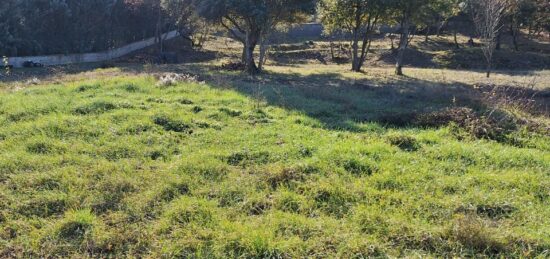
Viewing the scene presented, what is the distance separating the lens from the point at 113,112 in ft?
24.0

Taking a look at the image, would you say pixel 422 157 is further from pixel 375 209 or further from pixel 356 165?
pixel 375 209

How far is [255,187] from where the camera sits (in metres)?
4.66

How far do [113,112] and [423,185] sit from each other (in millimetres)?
5381

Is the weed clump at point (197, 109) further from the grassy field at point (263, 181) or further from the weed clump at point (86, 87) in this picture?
the weed clump at point (86, 87)

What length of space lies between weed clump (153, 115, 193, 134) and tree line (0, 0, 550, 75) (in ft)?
41.6

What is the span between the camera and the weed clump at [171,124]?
6.69 meters

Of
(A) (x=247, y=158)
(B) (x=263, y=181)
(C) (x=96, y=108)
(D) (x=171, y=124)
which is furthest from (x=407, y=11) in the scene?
(B) (x=263, y=181)

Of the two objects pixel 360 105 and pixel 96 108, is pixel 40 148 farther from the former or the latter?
pixel 360 105

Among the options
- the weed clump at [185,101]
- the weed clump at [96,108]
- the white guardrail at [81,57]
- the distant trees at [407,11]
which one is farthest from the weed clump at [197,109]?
the white guardrail at [81,57]

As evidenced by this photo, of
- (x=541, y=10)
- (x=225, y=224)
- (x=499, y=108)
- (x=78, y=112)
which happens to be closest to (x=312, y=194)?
(x=225, y=224)

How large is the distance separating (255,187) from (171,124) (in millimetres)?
2733

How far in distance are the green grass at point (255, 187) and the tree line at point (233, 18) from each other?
13.4 m

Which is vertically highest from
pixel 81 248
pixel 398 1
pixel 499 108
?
pixel 398 1

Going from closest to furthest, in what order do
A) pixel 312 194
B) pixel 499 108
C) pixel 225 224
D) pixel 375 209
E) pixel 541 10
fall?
pixel 225 224
pixel 375 209
pixel 312 194
pixel 499 108
pixel 541 10
